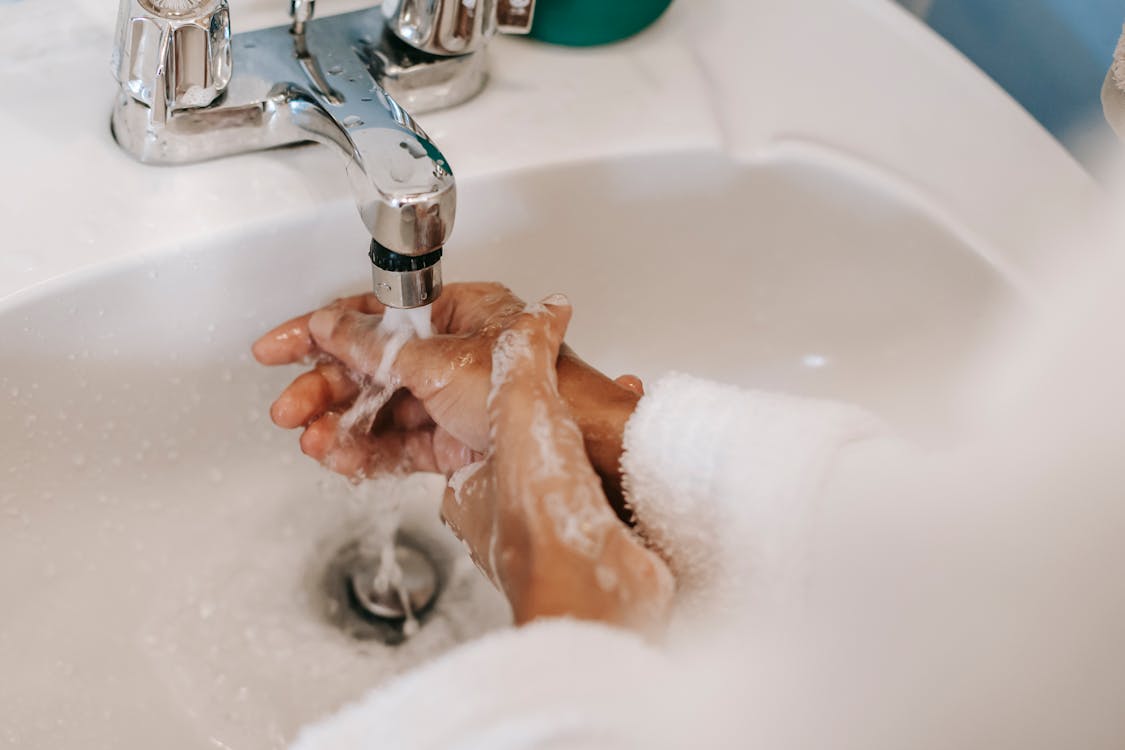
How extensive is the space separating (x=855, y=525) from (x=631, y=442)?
111 mm

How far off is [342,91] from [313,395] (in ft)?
0.49

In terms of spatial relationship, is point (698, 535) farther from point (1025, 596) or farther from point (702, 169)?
point (702, 169)

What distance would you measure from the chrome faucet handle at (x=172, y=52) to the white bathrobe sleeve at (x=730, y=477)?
0.23 meters

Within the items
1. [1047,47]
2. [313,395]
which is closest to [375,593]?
[313,395]

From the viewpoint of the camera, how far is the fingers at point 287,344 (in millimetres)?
526

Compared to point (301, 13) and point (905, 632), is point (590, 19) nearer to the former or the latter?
point (301, 13)

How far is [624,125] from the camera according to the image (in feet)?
1.89

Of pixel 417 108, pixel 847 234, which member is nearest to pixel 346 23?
pixel 417 108

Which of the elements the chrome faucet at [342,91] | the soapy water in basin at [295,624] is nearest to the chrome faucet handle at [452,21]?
the chrome faucet at [342,91]

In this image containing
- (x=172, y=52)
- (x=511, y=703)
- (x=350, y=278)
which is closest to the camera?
(x=511, y=703)

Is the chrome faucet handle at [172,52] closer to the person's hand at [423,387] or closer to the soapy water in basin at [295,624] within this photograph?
the person's hand at [423,387]

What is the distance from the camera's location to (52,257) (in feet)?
1.55

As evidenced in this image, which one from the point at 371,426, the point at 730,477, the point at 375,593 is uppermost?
the point at 730,477

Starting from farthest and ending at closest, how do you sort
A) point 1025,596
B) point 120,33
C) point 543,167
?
1. point 543,167
2. point 120,33
3. point 1025,596
